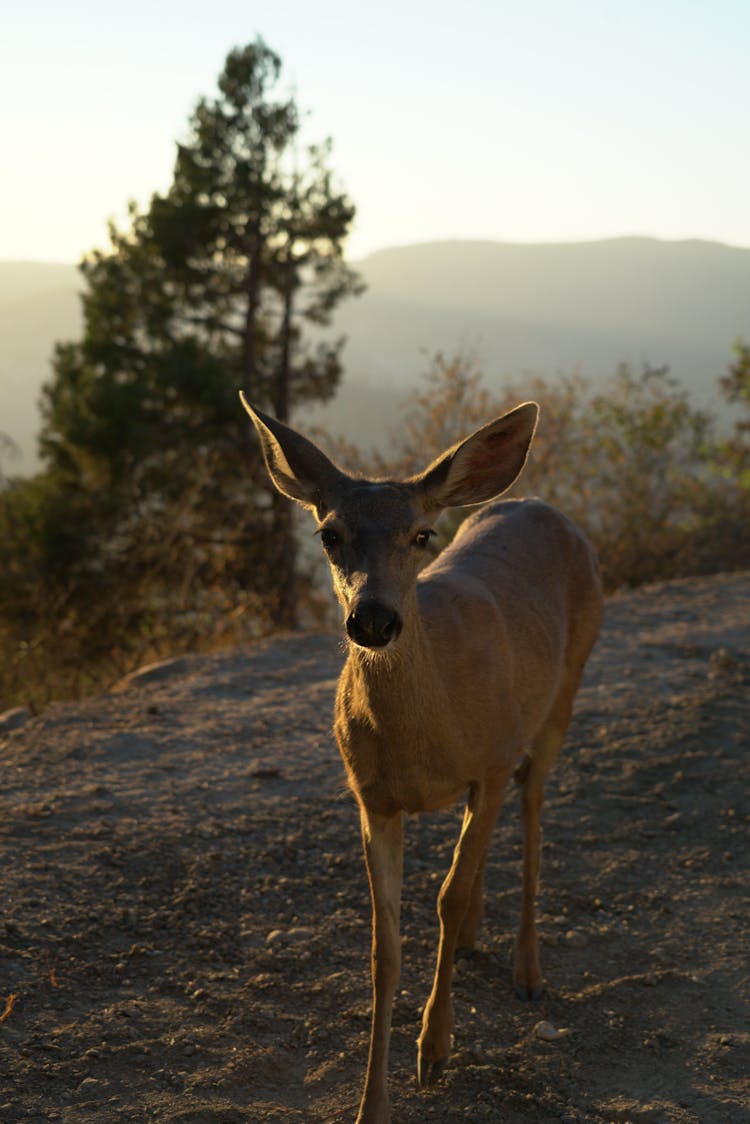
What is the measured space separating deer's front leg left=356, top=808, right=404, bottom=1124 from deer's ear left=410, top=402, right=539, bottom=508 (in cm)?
130

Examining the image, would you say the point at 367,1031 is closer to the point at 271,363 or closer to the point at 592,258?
the point at 271,363

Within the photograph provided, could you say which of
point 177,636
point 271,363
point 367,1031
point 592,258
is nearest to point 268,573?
point 271,363

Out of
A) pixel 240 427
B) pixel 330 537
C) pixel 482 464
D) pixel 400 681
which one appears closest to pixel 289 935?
pixel 400 681

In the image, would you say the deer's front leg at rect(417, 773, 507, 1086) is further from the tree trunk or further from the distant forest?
the tree trunk

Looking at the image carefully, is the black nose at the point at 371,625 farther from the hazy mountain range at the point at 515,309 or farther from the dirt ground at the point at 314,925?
the hazy mountain range at the point at 515,309

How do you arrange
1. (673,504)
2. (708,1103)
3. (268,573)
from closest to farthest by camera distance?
(708,1103), (673,504), (268,573)

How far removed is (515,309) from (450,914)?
153m

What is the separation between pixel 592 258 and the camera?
17250cm

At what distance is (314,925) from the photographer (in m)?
5.57

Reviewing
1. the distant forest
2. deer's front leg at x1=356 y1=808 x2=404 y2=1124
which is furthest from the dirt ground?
the distant forest

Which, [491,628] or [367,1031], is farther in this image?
[491,628]

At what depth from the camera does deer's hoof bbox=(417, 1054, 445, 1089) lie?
4438 millimetres

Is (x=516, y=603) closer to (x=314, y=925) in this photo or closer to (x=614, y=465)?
(x=314, y=925)

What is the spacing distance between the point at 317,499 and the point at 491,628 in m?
1.02
